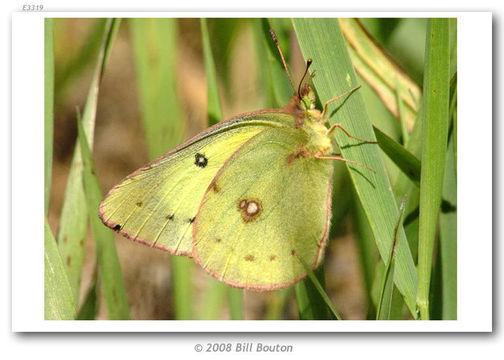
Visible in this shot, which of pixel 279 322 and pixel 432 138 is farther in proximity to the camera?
pixel 279 322

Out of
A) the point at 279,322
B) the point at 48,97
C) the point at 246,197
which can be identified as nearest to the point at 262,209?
the point at 246,197

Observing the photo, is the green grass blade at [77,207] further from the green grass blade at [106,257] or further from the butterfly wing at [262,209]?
the butterfly wing at [262,209]

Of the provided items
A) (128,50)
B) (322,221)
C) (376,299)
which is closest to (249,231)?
(322,221)

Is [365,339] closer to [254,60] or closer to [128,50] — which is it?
[254,60]

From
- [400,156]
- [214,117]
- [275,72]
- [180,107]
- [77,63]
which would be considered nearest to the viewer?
[400,156]

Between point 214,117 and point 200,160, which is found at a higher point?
point 214,117

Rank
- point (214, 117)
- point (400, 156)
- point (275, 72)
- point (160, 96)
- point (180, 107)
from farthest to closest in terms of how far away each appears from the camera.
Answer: point (180, 107) < point (160, 96) < point (214, 117) < point (275, 72) < point (400, 156)

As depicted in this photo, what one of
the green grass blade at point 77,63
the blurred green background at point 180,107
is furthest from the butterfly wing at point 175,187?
the green grass blade at point 77,63

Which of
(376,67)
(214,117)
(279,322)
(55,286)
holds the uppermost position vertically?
(376,67)

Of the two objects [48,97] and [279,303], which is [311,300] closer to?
[279,303]
